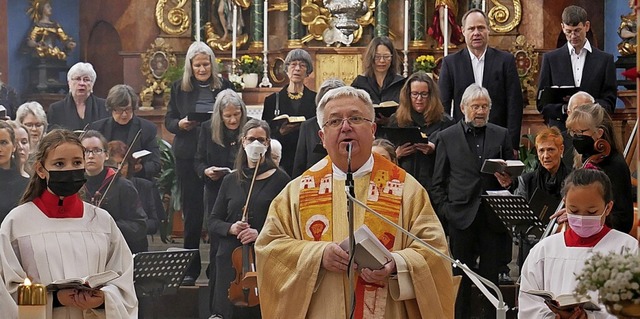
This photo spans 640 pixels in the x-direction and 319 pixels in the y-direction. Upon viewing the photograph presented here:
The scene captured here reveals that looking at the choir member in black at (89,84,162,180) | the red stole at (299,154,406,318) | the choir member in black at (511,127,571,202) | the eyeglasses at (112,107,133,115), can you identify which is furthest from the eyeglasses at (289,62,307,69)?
the red stole at (299,154,406,318)

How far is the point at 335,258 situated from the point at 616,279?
6.32ft

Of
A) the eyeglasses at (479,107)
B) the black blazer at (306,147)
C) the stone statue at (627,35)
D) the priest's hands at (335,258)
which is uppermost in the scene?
the stone statue at (627,35)

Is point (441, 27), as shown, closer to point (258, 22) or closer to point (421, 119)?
point (258, 22)

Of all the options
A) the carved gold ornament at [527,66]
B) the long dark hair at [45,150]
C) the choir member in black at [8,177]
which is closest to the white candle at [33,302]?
the long dark hair at [45,150]

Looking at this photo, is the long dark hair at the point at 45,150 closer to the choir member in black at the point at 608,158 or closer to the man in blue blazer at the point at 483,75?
the choir member in black at the point at 608,158

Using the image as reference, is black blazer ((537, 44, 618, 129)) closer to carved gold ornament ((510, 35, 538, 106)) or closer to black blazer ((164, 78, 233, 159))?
black blazer ((164, 78, 233, 159))

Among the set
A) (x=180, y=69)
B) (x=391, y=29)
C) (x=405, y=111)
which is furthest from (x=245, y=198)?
(x=391, y=29)

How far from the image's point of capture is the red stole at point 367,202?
6406 millimetres

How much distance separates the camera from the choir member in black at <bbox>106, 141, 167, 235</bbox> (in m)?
10.3

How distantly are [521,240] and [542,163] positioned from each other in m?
0.58

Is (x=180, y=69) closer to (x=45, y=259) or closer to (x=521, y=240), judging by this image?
(x=521, y=240)

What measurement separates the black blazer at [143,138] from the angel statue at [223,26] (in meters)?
7.02

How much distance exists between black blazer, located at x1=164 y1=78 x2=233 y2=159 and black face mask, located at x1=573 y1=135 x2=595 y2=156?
385 cm

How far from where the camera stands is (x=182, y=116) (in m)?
11.7
